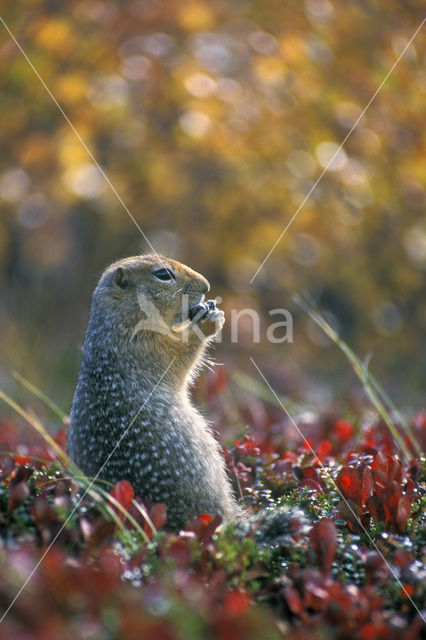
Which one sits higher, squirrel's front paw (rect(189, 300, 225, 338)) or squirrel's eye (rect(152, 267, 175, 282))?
squirrel's eye (rect(152, 267, 175, 282))

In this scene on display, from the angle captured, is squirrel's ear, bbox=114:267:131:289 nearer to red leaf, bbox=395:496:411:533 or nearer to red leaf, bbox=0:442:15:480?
red leaf, bbox=0:442:15:480

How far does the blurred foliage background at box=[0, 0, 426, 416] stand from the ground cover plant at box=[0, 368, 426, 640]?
4.33m

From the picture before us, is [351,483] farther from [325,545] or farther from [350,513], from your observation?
[325,545]

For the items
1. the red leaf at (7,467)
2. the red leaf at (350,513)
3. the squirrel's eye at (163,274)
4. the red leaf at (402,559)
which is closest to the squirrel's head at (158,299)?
the squirrel's eye at (163,274)

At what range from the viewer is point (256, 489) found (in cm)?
418

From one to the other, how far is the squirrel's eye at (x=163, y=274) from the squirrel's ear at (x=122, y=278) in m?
0.20

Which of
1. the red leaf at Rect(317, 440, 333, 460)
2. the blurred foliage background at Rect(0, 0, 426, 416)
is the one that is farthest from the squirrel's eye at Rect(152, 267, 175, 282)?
the blurred foliage background at Rect(0, 0, 426, 416)

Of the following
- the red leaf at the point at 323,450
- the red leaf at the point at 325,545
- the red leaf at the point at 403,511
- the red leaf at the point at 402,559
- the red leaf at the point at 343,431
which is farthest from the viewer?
the red leaf at the point at 343,431

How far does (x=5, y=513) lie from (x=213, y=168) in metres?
8.90

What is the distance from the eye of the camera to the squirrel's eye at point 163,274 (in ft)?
16.0

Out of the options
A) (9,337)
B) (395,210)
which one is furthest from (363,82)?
(9,337)

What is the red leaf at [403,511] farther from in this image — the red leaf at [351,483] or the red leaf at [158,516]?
the red leaf at [158,516]

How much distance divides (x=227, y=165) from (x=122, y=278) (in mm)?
6013

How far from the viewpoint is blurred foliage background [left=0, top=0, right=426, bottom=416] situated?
7598 millimetres
